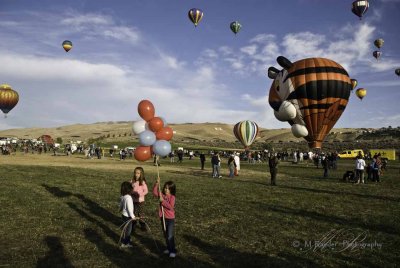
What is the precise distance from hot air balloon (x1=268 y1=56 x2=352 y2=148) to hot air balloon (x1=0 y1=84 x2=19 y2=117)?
145 feet

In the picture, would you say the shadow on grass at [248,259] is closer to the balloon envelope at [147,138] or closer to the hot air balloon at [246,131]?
the balloon envelope at [147,138]

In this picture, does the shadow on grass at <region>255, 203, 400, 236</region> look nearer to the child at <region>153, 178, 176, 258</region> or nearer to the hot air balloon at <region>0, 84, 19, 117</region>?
the child at <region>153, 178, 176, 258</region>

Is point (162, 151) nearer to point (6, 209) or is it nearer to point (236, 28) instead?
point (6, 209)

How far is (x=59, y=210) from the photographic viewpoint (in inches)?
539

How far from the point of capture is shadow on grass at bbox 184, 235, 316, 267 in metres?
8.14

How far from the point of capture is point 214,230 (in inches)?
433

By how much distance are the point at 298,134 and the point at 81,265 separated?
3398 cm

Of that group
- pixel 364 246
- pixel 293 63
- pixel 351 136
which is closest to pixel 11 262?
pixel 364 246

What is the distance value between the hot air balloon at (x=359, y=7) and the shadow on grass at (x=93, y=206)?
44.4 m

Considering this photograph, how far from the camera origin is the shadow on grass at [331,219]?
1122cm

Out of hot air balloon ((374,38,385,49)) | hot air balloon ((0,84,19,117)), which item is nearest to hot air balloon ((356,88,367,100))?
hot air balloon ((374,38,385,49))

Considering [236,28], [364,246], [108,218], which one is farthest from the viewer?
[236,28]

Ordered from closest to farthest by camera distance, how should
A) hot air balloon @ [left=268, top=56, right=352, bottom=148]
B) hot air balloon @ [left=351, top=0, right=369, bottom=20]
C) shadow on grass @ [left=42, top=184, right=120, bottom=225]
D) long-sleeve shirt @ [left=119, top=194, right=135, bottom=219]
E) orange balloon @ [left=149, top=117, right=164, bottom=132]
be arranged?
long-sleeve shirt @ [left=119, top=194, right=135, bottom=219] < orange balloon @ [left=149, top=117, right=164, bottom=132] < shadow on grass @ [left=42, top=184, right=120, bottom=225] < hot air balloon @ [left=268, top=56, right=352, bottom=148] < hot air balloon @ [left=351, top=0, right=369, bottom=20]

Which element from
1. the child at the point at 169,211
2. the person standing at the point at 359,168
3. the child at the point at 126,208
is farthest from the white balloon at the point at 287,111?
the child at the point at 169,211
